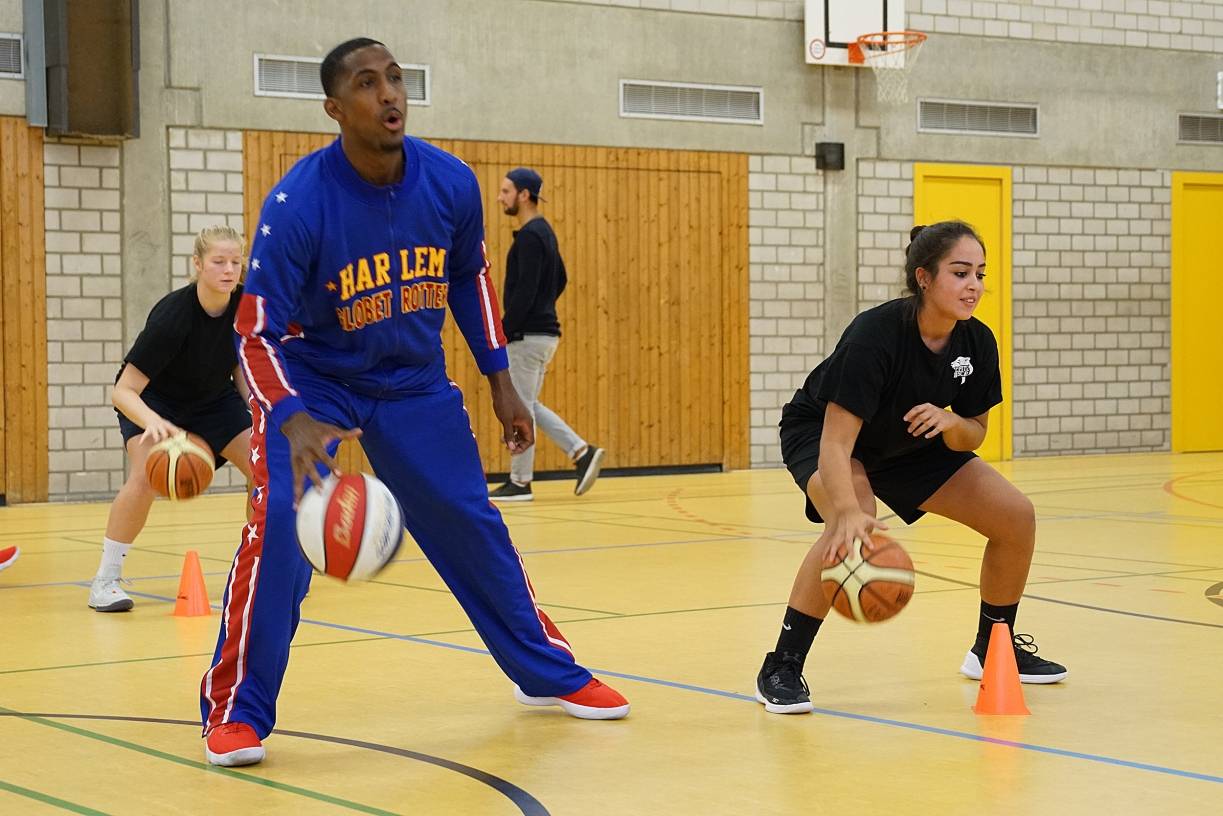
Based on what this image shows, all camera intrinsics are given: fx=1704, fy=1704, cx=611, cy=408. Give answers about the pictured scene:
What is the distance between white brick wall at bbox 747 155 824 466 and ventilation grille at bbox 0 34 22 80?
629 centimetres

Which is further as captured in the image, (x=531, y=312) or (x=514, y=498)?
(x=514, y=498)

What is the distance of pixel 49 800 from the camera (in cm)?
378

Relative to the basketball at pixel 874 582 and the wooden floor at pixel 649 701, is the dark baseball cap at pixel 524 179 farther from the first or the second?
the basketball at pixel 874 582

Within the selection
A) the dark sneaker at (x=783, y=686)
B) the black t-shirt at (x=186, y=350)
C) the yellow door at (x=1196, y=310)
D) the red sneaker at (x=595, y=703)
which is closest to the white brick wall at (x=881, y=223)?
the yellow door at (x=1196, y=310)

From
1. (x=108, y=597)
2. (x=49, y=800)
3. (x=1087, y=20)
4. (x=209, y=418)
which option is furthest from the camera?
(x=1087, y=20)

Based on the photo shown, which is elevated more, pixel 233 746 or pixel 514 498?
pixel 233 746

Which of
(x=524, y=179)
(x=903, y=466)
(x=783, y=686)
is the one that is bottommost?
(x=783, y=686)

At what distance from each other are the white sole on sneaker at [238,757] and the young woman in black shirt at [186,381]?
8.00 ft

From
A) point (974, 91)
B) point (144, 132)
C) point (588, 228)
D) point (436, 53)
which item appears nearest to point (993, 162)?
point (974, 91)

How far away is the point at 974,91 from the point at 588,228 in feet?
14.4

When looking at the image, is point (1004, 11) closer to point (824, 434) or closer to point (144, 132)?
point (144, 132)

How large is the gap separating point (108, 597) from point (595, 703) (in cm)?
299

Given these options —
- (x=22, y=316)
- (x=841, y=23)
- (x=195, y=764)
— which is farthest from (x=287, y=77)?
(x=195, y=764)

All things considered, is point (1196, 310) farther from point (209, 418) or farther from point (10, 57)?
point (209, 418)
